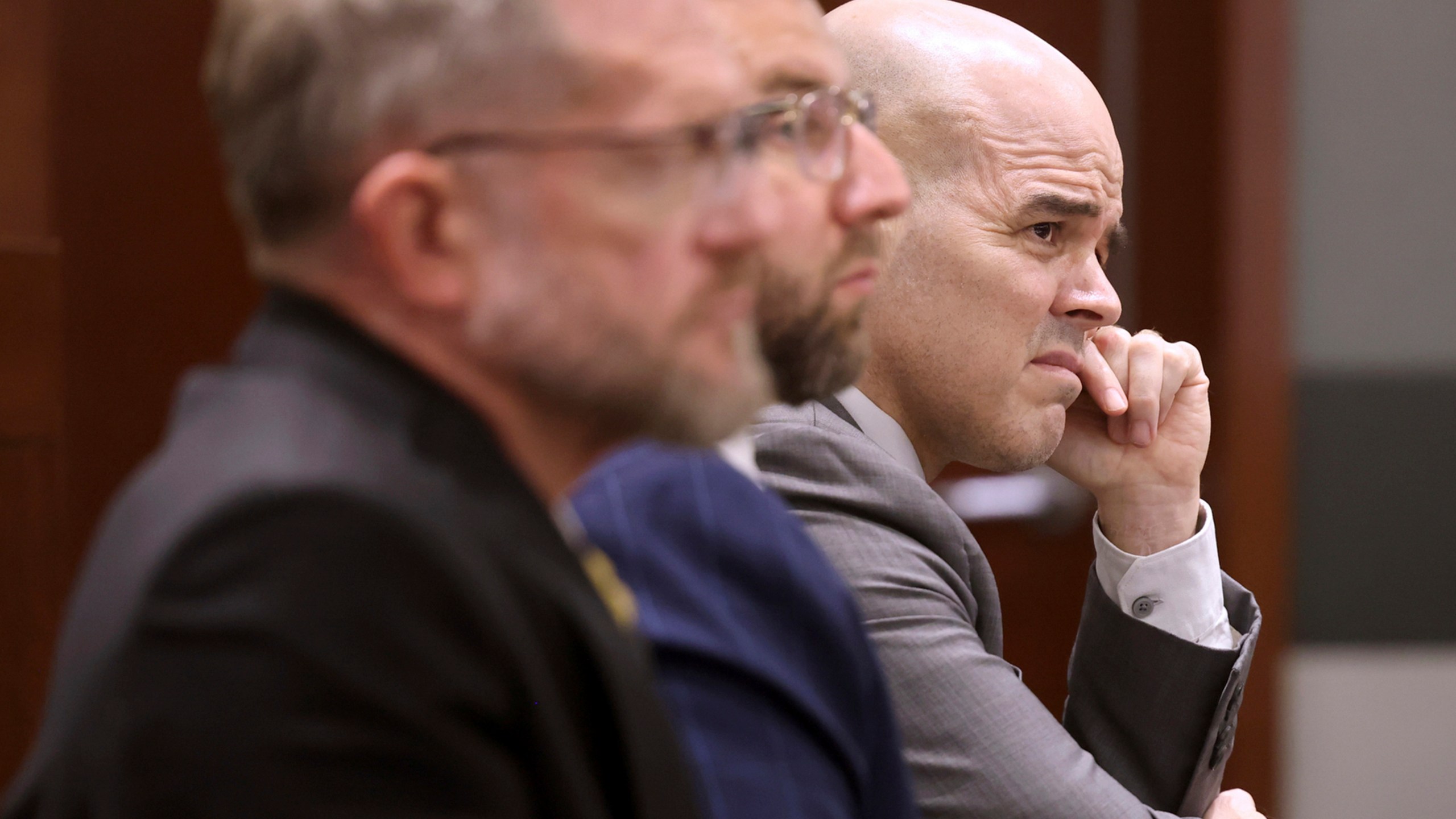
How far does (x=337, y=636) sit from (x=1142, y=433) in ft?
3.29

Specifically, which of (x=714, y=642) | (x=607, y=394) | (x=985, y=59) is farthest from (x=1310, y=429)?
(x=607, y=394)

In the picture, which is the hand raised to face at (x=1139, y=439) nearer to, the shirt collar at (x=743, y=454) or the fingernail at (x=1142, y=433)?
the fingernail at (x=1142, y=433)

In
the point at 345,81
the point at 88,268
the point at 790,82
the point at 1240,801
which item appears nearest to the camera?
the point at 345,81

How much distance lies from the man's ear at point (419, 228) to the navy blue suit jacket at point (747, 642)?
0.80 ft

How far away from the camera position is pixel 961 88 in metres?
1.17

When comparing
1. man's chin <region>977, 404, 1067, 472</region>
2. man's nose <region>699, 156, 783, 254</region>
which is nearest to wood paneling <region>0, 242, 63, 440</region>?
man's chin <region>977, 404, 1067, 472</region>

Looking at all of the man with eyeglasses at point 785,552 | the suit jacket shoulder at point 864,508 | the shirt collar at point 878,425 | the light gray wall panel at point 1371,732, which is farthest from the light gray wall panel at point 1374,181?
the man with eyeglasses at point 785,552

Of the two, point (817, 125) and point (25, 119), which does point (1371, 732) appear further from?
point (25, 119)

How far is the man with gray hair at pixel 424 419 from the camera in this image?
42 cm

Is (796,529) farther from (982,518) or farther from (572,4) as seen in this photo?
(982,518)

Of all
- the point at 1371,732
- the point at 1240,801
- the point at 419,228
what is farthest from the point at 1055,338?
the point at 1371,732

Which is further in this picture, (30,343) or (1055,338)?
(30,343)

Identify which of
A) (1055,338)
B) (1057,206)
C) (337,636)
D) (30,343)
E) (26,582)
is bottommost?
(26,582)

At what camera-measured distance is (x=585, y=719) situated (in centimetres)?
49
